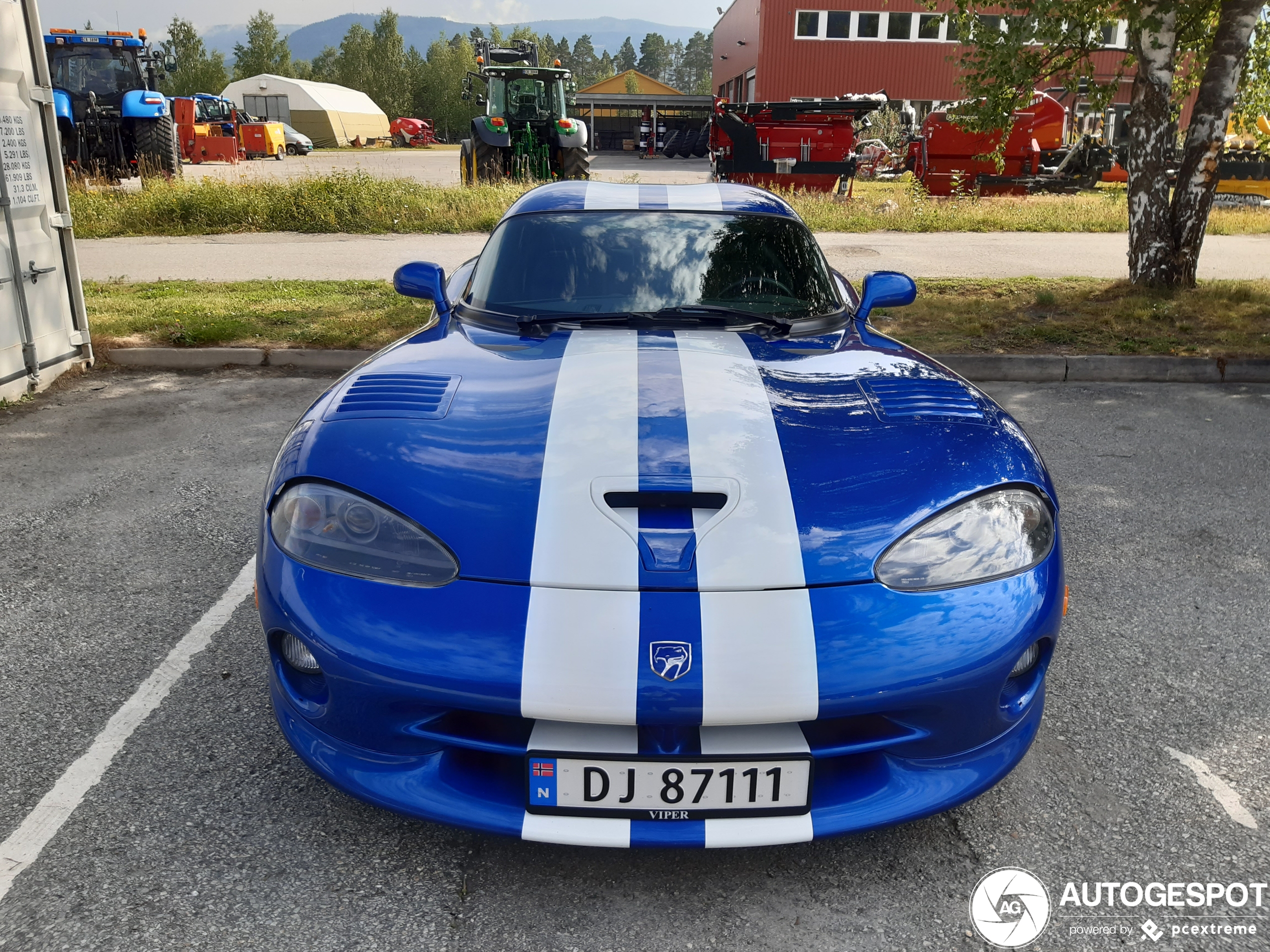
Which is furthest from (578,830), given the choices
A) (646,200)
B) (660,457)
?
(646,200)

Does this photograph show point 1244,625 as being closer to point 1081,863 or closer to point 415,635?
point 1081,863

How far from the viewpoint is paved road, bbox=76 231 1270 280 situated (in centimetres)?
993

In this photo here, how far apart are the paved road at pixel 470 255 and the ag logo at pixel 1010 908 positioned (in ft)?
27.0

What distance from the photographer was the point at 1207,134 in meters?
7.65

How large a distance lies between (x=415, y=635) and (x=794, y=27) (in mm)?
39854

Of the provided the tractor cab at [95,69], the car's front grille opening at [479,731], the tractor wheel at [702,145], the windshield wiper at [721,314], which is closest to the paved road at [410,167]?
the tractor wheel at [702,145]

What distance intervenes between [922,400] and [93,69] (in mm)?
19763

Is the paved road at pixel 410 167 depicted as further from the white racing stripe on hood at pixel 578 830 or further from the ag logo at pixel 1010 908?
the ag logo at pixel 1010 908

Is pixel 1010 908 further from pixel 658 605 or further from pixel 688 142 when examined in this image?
pixel 688 142

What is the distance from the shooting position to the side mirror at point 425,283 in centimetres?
345

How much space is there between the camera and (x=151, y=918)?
185 cm

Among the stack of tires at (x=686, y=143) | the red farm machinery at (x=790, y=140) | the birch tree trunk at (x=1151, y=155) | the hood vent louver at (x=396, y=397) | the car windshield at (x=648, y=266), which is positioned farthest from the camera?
the stack of tires at (x=686, y=143)

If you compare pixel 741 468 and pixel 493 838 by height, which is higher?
pixel 741 468

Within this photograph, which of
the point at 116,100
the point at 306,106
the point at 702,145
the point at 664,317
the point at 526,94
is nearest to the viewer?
the point at 664,317
